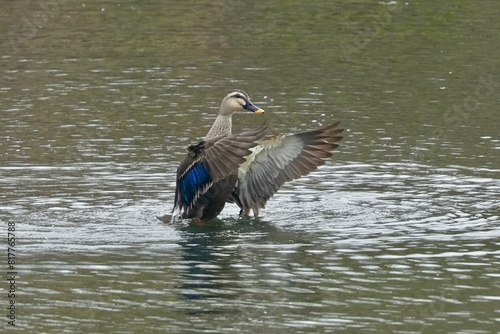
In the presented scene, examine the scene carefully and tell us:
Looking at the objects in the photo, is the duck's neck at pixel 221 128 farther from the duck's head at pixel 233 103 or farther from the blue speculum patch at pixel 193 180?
the blue speculum patch at pixel 193 180

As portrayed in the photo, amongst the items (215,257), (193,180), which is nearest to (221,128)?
(193,180)

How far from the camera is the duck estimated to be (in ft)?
48.3

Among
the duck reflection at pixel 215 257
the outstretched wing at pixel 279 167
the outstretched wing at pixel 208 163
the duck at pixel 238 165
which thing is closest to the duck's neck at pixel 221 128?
the duck at pixel 238 165

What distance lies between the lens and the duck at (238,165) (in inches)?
579

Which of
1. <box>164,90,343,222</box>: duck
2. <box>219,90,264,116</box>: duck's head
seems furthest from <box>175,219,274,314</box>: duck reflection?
<box>219,90,264,116</box>: duck's head

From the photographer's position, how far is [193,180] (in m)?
15.2

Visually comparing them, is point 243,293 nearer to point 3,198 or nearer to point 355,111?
point 3,198

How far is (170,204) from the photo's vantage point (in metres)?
16.3

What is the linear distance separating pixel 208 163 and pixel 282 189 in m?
2.84

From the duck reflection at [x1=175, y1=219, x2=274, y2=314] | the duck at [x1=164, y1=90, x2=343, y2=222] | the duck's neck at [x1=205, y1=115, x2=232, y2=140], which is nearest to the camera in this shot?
the duck reflection at [x1=175, y1=219, x2=274, y2=314]

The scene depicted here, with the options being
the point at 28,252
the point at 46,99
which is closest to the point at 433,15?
the point at 46,99

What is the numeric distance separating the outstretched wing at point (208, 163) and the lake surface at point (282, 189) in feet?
1.40

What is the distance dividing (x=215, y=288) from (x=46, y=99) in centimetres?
1128

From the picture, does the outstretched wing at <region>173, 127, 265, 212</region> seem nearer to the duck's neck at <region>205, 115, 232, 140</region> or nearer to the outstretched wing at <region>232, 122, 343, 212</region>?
the duck's neck at <region>205, 115, 232, 140</region>
